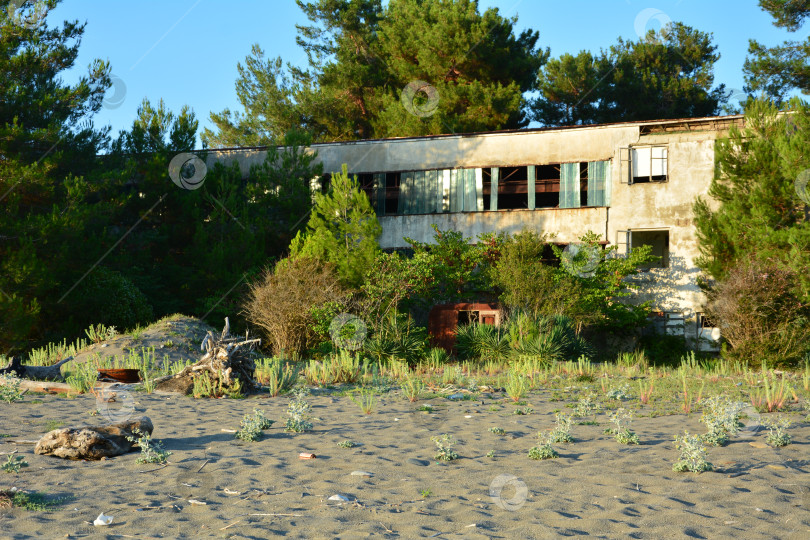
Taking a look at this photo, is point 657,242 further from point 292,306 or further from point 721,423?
point 721,423

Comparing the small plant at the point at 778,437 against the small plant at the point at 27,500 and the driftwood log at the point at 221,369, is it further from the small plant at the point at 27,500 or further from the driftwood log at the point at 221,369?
the driftwood log at the point at 221,369

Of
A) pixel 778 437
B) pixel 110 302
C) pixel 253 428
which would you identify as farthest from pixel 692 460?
pixel 110 302

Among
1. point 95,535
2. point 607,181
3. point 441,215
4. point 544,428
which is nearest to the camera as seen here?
point 95,535

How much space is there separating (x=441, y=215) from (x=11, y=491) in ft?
69.3

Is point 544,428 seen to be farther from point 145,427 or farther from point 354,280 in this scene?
point 354,280

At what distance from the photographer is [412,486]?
20.8 feet

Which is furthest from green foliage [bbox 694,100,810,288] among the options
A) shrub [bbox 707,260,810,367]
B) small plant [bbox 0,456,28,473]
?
small plant [bbox 0,456,28,473]

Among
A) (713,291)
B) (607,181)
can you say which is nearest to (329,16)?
(607,181)

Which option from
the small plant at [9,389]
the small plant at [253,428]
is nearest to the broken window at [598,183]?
the small plant at [253,428]

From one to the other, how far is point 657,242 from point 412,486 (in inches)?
928

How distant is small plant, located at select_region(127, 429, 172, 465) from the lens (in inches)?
273

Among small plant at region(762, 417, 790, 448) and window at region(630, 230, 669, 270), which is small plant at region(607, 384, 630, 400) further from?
window at region(630, 230, 669, 270)

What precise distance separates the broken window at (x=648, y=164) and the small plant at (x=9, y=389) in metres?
19.1

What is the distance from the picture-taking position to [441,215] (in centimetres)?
2616
